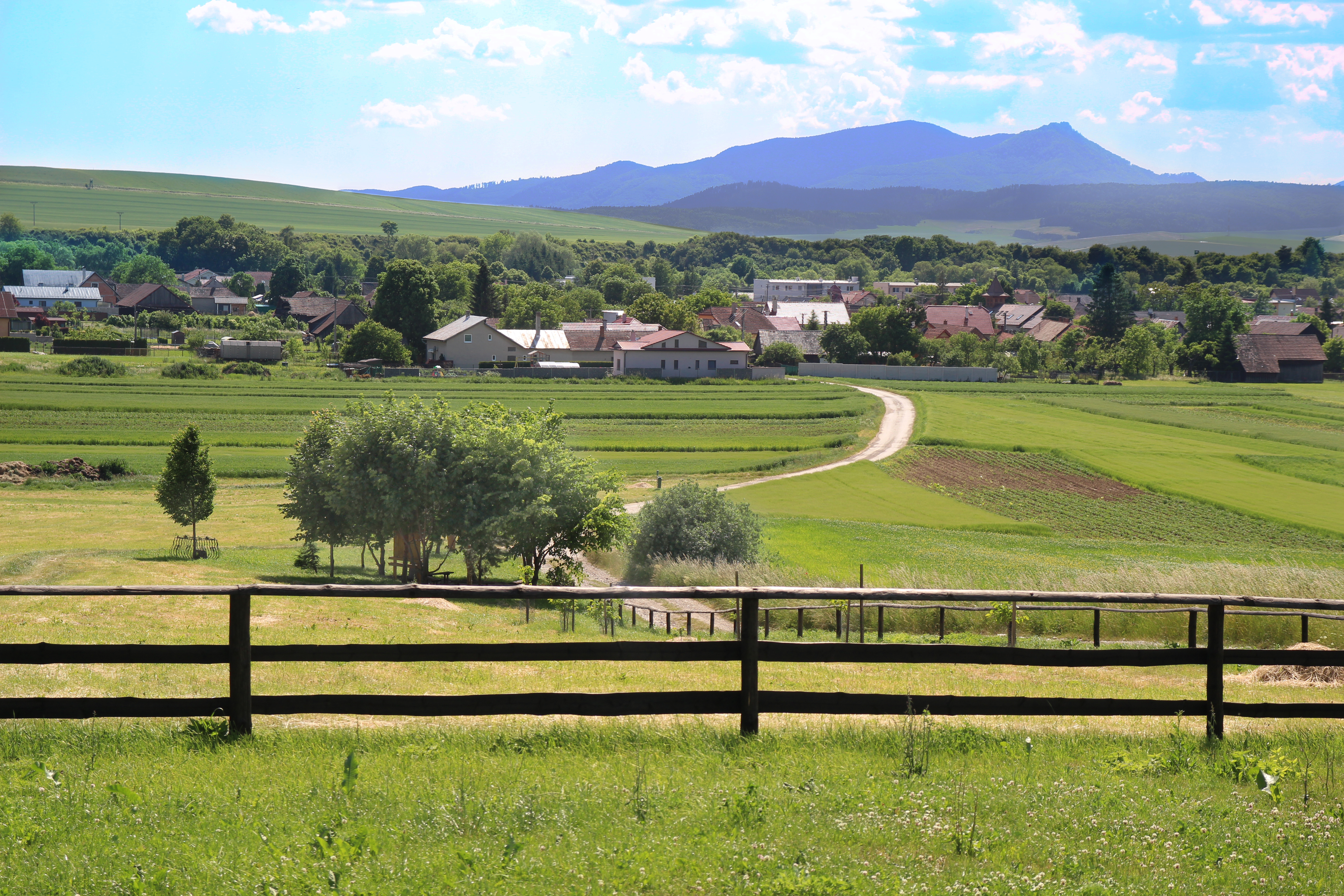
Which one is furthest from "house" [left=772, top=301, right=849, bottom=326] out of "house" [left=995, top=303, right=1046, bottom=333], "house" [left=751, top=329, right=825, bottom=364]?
"house" [left=751, top=329, right=825, bottom=364]

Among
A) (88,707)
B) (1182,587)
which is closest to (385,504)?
(1182,587)

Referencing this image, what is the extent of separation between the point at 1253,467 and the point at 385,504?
165 feet

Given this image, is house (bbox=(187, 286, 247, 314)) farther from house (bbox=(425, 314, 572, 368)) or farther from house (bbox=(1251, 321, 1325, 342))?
house (bbox=(1251, 321, 1325, 342))

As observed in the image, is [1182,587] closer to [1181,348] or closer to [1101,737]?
[1101,737]

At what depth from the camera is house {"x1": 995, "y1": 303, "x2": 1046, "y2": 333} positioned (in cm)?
17650

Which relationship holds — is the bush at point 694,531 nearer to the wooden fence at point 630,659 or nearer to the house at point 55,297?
the wooden fence at point 630,659

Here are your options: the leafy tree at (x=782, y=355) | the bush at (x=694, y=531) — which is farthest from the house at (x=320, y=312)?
the bush at (x=694, y=531)

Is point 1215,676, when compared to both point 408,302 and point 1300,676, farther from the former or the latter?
point 408,302

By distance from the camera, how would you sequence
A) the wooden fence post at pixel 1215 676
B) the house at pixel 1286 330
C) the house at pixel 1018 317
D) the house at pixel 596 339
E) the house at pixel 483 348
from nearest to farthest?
the wooden fence post at pixel 1215 676 < the house at pixel 483 348 < the house at pixel 596 339 < the house at pixel 1286 330 < the house at pixel 1018 317

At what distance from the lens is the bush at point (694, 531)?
32969mm

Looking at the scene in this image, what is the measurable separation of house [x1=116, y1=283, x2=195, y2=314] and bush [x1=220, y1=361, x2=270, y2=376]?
191ft

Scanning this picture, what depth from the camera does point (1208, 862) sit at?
5.88 metres

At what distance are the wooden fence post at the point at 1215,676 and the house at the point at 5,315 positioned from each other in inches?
4778

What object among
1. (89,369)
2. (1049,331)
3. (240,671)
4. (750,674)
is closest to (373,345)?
(89,369)
